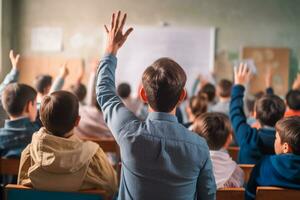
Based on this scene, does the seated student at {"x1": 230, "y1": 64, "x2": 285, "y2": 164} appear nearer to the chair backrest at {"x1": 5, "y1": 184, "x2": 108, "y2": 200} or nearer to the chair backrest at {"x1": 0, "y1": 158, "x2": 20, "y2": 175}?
the chair backrest at {"x1": 5, "y1": 184, "x2": 108, "y2": 200}

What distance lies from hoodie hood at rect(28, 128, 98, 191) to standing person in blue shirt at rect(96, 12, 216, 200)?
318 millimetres

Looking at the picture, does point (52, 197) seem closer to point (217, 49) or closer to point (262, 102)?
point (262, 102)

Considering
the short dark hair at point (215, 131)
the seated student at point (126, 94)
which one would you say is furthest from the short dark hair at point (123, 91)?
the short dark hair at point (215, 131)

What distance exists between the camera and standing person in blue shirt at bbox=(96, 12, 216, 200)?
5.00 feet

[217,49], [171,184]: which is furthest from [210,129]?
[217,49]

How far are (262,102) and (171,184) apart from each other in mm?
1281

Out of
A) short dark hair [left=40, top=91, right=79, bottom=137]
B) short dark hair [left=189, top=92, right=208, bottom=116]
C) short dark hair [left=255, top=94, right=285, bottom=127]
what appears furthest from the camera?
short dark hair [left=189, top=92, right=208, bottom=116]

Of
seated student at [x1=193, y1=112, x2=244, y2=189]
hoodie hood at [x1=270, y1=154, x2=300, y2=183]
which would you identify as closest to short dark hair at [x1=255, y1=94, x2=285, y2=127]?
seated student at [x1=193, y1=112, x2=244, y2=189]

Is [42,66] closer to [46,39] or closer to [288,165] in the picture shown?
[46,39]

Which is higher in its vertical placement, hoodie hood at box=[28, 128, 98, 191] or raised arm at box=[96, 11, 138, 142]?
raised arm at box=[96, 11, 138, 142]

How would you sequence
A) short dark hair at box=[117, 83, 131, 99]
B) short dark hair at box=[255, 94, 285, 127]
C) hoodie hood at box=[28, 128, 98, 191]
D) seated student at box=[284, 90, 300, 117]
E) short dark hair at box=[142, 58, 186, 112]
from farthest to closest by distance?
1. short dark hair at box=[117, 83, 131, 99]
2. seated student at box=[284, 90, 300, 117]
3. short dark hair at box=[255, 94, 285, 127]
4. hoodie hood at box=[28, 128, 98, 191]
5. short dark hair at box=[142, 58, 186, 112]

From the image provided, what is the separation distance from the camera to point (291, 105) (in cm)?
321

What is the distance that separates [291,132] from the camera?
6.51 feet

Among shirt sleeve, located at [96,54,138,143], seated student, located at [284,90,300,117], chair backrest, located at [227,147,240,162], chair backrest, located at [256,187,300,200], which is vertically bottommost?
chair backrest, located at [227,147,240,162]
